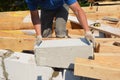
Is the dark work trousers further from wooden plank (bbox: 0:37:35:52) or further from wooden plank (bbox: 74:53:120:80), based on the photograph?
wooden plank (bbox: 74:53:120:80)

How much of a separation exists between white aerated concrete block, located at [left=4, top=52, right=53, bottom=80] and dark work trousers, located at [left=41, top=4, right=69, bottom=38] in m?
0.52

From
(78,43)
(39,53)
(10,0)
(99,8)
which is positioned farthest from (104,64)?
(10,0)

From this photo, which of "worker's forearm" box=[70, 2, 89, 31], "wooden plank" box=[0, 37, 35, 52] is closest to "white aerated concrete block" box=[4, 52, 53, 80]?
"wooden plank" box=[0, 37, 35, 52]

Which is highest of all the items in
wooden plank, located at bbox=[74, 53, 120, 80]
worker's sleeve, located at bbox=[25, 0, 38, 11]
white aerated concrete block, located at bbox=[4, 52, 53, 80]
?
worker's sleeve, located at bbox=[25, 0, 38, 11]

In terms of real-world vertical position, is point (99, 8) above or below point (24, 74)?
above

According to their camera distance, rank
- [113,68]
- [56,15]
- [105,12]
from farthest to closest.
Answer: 1. [105,12]
2. [56,15]
3. [113,68]

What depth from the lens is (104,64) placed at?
2.65 metres

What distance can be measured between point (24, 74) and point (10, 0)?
4.83 m

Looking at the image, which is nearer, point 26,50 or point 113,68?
point 113,68

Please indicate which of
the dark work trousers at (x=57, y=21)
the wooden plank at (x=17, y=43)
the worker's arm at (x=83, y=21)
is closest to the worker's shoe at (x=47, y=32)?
the dark work trousers at (x=57, y=21)

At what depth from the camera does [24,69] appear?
3.33m

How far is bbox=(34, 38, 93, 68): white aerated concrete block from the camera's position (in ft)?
9.40

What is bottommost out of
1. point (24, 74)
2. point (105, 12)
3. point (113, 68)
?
point (24, 74)

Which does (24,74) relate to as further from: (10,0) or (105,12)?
(10,0)
